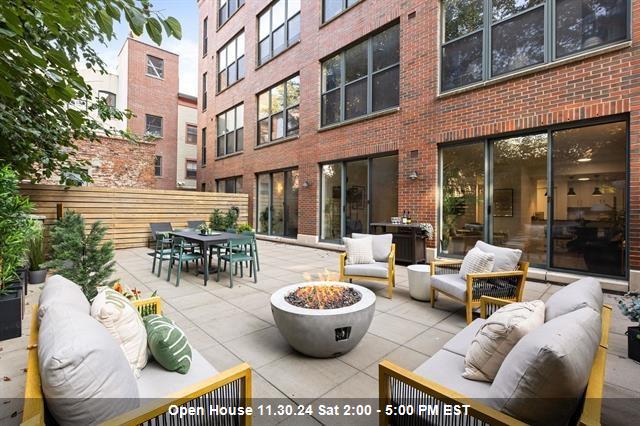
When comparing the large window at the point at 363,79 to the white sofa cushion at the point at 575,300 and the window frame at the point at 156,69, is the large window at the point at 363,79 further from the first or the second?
the window frame at the point at 156,69

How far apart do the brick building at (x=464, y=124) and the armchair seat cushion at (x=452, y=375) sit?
4.55 meters

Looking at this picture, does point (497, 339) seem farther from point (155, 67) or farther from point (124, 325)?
point (155, 67)

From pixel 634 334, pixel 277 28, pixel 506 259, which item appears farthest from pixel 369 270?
pixel 277 28

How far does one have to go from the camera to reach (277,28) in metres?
11.3

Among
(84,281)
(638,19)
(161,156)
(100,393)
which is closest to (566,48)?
(638,19)

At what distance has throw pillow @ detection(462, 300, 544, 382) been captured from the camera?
160 cm

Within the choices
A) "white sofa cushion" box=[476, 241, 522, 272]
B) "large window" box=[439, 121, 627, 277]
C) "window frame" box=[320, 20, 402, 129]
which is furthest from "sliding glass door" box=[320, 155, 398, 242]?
"white sofa cushion" box=[476, 241, 522, 272]

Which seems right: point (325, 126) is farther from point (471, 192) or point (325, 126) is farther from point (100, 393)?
point (100, 393)

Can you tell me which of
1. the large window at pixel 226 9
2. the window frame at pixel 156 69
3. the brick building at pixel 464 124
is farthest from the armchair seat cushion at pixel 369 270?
the window frame at pixel 156 69

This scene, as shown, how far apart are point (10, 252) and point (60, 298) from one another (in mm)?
2693

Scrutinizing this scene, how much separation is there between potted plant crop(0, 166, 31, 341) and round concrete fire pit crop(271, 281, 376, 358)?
9.23 ft

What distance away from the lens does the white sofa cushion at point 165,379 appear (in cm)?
163

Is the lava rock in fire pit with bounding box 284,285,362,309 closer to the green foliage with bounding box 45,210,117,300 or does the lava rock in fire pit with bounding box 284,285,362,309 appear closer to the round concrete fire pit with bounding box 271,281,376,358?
the round concrete fire pit with bounding box 271,281,376,358

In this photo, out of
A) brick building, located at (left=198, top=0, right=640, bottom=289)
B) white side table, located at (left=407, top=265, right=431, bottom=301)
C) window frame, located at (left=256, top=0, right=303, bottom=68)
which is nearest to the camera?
white side table, located at (left=407, top=265, right=431, bottom=301)
